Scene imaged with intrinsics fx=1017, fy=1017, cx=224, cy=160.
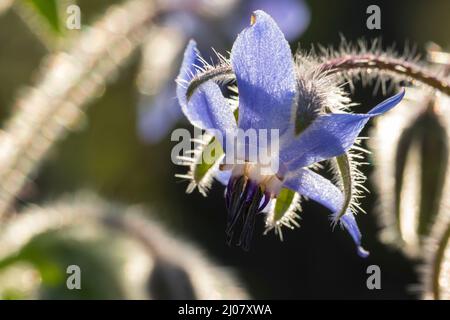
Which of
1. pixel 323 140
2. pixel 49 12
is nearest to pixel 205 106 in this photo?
pixel 323 140

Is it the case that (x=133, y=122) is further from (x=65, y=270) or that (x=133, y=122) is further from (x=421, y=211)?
(x=421, y=211)

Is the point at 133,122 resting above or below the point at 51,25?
above

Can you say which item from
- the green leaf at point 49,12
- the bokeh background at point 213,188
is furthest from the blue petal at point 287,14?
the green leaf at point 49,12

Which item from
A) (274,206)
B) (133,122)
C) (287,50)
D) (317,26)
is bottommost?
(274,206)

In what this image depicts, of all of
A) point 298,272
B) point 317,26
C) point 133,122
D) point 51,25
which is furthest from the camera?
point 317,26

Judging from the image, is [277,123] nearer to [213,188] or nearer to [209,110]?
[209,110]

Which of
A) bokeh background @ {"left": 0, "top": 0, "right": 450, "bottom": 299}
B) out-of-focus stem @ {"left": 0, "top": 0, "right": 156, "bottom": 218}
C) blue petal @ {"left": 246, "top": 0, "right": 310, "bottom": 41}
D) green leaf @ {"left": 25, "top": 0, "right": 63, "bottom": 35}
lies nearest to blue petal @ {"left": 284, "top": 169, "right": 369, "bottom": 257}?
green leaf @ {"left": 25, "top": 0, "right": 63, "bottom": 35}
